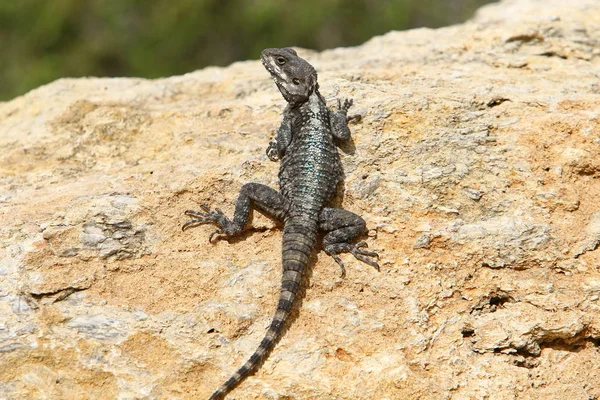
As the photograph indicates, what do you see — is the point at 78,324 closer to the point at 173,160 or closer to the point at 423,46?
the point at 173,160

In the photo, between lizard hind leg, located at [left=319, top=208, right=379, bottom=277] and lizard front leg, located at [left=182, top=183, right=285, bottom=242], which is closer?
lizard hind leg, located at [left=319, top=208, right=379, bottom=277]

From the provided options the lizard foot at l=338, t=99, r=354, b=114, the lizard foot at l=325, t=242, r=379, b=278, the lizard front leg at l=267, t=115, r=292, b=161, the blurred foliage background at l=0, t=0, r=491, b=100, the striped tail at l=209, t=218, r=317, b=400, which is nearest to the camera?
the striped tail at l=209, t=218, r=317, b=400

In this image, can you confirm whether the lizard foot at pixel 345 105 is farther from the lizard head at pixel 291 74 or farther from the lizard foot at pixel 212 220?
the lizard foot at pixel 212 220

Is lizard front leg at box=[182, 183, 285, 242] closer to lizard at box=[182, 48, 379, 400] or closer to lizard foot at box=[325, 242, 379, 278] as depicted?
lizard at box=[182, 48, 379, 400]

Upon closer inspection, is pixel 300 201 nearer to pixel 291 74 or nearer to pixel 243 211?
pixel 243 211

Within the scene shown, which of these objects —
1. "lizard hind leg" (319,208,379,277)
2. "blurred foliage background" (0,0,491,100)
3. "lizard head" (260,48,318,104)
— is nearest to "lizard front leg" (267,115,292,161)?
"lizard head" (260,48,318,104)

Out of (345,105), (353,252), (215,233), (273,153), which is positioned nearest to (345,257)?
(353,252)
